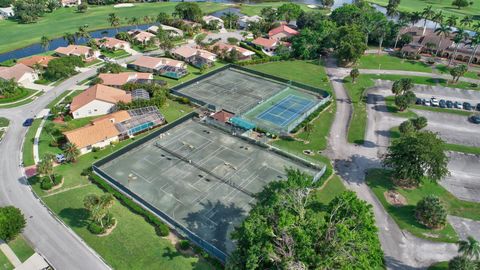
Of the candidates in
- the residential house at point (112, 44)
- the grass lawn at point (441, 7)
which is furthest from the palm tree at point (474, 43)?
the residential house at point (112, 44)

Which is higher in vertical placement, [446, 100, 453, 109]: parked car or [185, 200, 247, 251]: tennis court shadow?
[446, 100, 453, 109]: parked car

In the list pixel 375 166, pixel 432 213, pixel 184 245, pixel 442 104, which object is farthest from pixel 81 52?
pixel 432 213

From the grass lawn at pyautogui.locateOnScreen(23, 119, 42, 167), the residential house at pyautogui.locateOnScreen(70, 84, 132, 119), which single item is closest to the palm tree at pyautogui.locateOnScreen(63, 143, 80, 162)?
the grass lawn at pyautogui.locateOnScreen(23, 119, 42, 167)

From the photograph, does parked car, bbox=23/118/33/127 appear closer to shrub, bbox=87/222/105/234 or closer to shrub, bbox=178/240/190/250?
shrub, bbox=87/222/105/234

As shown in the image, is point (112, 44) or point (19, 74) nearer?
point (19, 74)

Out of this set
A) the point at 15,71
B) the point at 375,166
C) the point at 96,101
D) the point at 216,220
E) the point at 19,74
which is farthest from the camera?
→ the point at 15,71

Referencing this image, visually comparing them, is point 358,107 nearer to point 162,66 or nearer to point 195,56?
point 195,56
